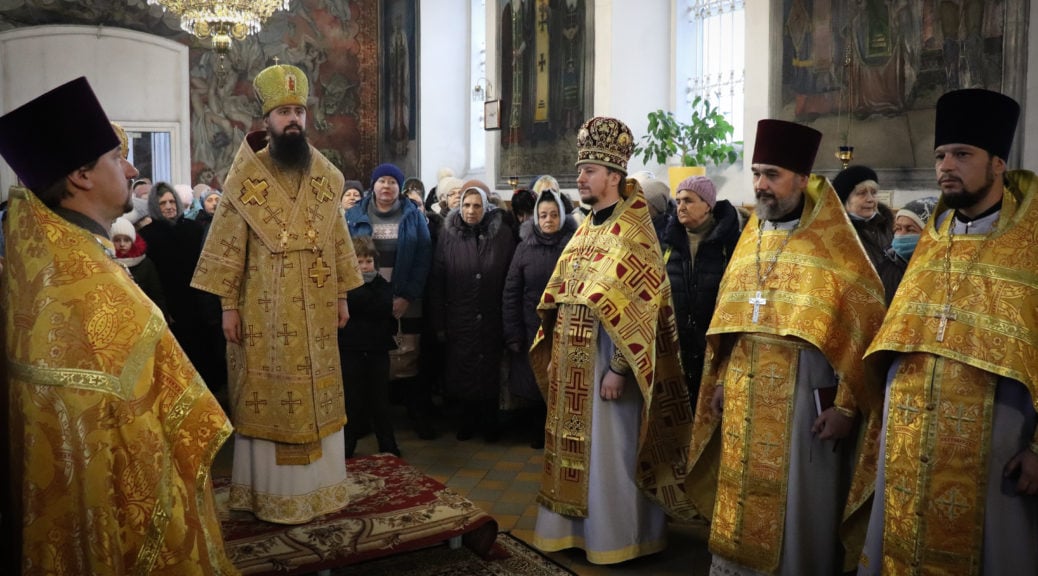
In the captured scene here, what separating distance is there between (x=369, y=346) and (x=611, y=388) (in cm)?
215

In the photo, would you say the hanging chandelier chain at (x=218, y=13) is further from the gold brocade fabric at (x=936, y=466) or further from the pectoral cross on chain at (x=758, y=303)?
the gold brocade fabric at (x=936, y=466)

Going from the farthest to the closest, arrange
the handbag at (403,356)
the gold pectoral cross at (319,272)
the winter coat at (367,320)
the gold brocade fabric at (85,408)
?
1. the handbag at (403,356)
2. the winter coat at (367,320)
3. the gold pectoral cross at (319,272)
4. the gold brocade fabric at (85,408)

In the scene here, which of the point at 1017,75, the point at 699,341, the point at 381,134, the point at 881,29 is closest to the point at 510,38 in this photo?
the point at 381,134

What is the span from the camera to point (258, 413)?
13.9 ft

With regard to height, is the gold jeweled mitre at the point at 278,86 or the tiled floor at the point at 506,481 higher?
the gold jeweled mitre at the point at 278,86

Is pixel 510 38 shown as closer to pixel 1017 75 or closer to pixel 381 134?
pixel 381 134

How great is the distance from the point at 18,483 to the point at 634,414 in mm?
2646

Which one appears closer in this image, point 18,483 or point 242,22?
point 18,483

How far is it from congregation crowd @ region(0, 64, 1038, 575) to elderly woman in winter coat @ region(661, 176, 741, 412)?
2cm

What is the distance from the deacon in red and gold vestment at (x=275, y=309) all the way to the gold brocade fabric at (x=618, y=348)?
112 cm

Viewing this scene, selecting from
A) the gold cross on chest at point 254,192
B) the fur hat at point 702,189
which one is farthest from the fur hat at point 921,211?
the gold cross on chest at point 254,192

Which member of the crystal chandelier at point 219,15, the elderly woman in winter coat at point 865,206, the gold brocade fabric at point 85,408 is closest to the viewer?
the gold brocade fabric at point 85,408

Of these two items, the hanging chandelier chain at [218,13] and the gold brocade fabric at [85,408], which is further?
the hanging chandelier chain at [218,13]

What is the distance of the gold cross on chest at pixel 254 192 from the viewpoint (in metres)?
4.23
